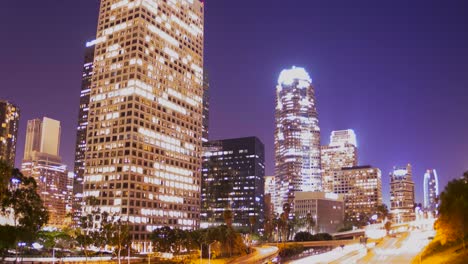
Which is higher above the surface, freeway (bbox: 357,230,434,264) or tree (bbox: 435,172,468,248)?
tree (bbox: 435,172,468,248)

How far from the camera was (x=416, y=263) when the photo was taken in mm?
122938

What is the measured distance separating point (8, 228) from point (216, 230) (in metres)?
99.0

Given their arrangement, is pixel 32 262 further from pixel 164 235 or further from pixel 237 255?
pixel 237 255

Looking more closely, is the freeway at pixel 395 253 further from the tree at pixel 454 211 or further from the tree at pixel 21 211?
the tree at pixel 21 211

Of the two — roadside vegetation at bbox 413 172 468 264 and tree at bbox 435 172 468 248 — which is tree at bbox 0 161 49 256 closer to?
roadside vegetation at bbox 413 172 468 264

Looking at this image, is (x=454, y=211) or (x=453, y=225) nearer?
(x=454, y=211)

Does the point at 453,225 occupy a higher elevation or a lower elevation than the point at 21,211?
lower

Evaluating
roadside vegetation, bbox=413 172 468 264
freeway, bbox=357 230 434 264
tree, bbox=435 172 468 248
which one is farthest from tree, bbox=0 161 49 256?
tree, bbox=435 172 468 248

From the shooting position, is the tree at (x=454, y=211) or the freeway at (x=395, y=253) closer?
the tree at (x=454, y=211)

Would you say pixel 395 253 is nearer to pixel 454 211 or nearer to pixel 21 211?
pixel 454 211

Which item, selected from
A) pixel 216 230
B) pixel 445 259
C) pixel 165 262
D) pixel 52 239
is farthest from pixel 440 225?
pixel 52 239

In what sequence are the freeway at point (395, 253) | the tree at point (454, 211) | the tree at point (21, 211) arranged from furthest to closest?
the freeway at point (395, 253), the tree at point (454, 211), the tree at point (21, 211)

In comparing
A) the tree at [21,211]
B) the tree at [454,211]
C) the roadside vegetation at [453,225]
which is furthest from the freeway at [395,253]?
the tree at [21,211]

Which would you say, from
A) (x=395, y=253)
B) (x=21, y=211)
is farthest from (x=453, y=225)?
(x=21, y=211)
